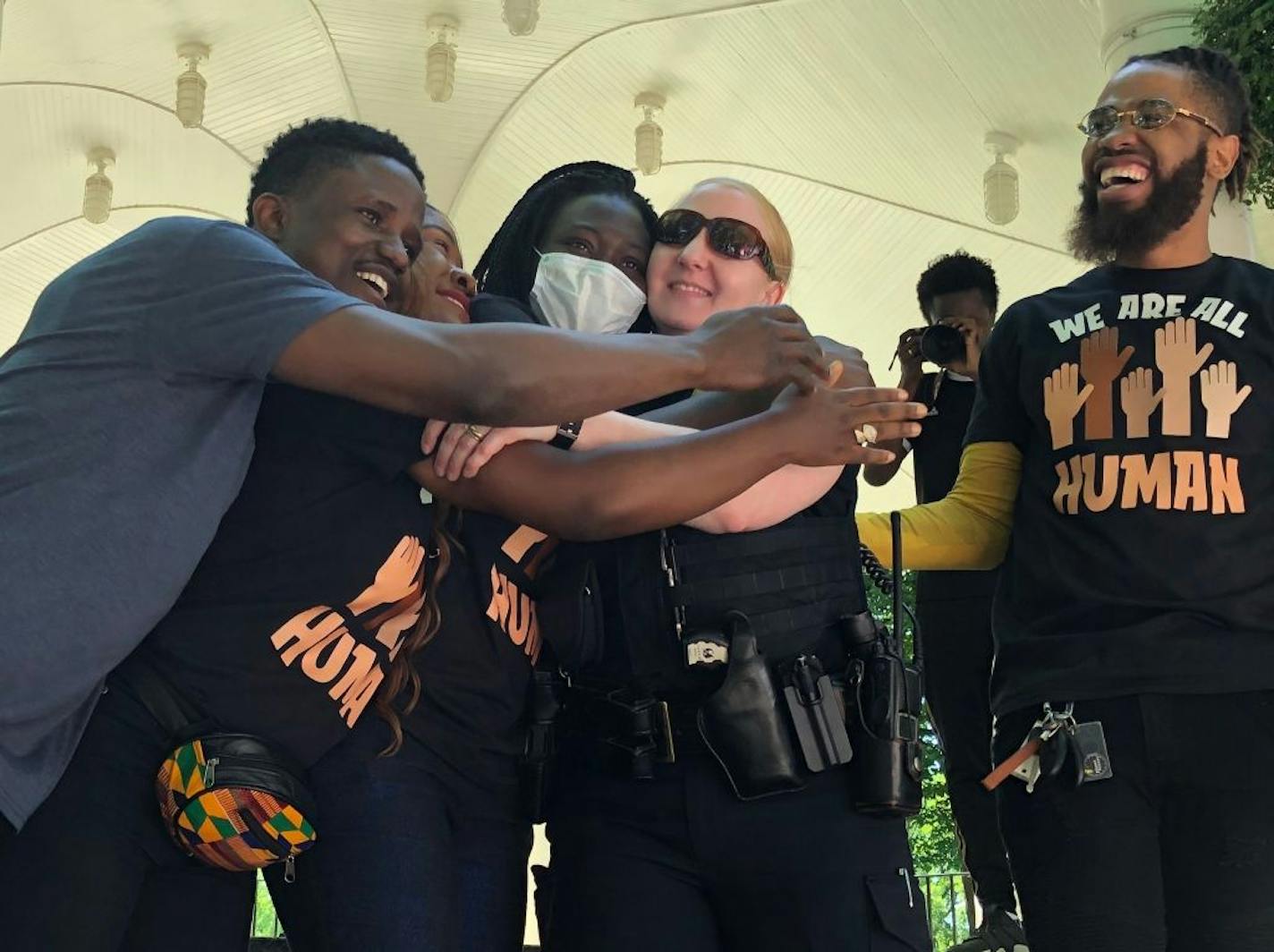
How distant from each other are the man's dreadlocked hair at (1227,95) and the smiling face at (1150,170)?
27mm

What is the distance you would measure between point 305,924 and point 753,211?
68.6 inches

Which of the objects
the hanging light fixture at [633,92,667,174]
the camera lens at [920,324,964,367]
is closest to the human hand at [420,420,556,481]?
the camera lens at [920,324,964,367]

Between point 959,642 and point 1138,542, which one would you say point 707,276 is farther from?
point 959,642

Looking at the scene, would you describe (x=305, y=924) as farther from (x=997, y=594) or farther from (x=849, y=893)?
(x=997, y=594)

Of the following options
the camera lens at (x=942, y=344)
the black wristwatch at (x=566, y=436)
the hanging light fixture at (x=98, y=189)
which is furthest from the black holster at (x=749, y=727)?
the hanging light fixture at (x=98, y=189)

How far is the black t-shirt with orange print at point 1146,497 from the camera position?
110 inches

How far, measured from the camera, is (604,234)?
10.8 ft

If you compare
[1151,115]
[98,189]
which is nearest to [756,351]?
[1151,115]

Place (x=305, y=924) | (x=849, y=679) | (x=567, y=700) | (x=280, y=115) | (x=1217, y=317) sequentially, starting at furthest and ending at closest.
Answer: (x=280, y=115) → (x=1217, y=317) → (x=567, y=700) → (x=849, y=679) → (x=305, y=924)

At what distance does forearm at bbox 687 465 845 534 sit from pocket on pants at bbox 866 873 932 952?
0.67 m

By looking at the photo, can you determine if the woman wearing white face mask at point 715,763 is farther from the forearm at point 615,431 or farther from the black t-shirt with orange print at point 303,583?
the black t-shirt with orange print at point 303,583

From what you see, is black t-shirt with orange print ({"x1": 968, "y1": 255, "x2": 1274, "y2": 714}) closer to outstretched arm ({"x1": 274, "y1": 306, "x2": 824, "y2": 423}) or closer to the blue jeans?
outstretched arm ({"x1": 274, "y1": 306, "x2": 824, "y2": 423})

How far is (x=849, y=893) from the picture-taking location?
241 cm

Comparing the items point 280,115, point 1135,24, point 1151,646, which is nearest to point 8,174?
point 280,115
